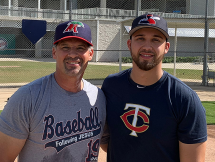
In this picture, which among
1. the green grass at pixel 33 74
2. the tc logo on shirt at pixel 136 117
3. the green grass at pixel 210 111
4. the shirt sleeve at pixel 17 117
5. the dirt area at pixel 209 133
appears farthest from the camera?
the green grass at pixel 33 74

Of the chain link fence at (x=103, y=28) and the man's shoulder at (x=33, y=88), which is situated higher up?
the chain link fence at (x=103, y=28)

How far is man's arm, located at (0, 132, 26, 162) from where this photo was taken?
201cm

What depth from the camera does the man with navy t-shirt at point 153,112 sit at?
7.02 ft

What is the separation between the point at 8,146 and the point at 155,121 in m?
1.12

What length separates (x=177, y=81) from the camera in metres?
2.26

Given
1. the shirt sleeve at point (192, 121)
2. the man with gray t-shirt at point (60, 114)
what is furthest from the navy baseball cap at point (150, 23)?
the shirt sleeve at point (192, 121)

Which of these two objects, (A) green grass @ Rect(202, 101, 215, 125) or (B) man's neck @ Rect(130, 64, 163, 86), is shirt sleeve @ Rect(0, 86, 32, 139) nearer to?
(B) man's neck @ Rect(130, 64, 163, 86)

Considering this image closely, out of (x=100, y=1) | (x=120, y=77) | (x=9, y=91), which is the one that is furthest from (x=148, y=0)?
(x=120, y=77)

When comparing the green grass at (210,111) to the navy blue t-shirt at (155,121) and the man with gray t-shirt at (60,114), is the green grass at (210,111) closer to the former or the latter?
the navy blue t-shirt at (155,121)

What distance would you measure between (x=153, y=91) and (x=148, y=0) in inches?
1315

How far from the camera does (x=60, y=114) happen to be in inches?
85.0

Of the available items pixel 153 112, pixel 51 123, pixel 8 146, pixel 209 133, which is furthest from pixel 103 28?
pixel 8 146

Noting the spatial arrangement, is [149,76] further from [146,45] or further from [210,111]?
[210,111]

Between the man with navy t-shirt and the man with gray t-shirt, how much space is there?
0.71 feet
